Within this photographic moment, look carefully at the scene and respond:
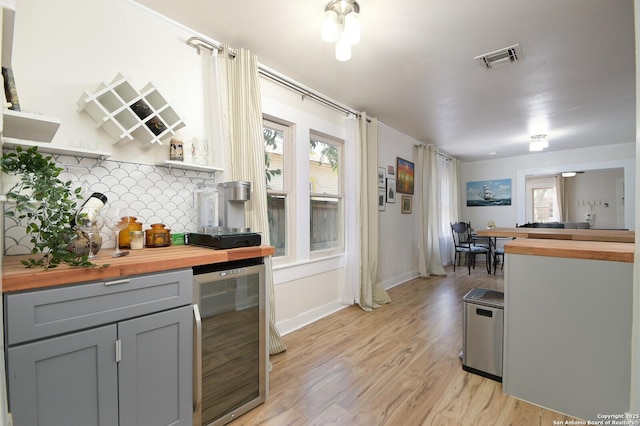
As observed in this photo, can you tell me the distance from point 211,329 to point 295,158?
1882 mm

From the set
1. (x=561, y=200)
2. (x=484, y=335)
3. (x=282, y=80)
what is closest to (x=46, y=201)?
(x=282, y=80)

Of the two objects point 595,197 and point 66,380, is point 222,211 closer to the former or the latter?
point 66,380

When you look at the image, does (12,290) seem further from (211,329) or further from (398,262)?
(398,262)

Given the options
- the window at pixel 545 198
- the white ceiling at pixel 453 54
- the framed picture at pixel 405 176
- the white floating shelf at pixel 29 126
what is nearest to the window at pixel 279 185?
the white ceiling at pixel 453 54

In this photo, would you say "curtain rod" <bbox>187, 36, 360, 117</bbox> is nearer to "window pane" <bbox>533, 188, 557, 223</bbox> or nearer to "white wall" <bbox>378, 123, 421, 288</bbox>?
"white wall" <bbox>378, 123, 421, 288</bbox>

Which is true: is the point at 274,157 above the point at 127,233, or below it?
above

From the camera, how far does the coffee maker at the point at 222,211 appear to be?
1850 millimetres

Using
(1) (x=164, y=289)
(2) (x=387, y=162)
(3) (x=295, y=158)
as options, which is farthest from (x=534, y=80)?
(1) (x=164, y=289)

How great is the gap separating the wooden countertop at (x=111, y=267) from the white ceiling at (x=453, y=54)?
162 centimetres

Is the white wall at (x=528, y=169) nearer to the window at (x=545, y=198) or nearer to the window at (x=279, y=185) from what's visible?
the window at (x=545, y=198)

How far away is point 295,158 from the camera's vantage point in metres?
3.03

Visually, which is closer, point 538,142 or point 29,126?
point 29,126

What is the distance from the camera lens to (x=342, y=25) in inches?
74.8

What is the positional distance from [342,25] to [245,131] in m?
1.03
